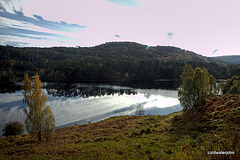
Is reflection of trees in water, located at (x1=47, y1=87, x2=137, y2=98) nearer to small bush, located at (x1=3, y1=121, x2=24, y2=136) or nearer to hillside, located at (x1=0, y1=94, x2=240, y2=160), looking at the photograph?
small bush, located at (x1=3, y1=121, x2=24, y2=136)

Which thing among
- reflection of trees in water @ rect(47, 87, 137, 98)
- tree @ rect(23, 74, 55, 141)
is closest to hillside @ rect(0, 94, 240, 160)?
tree @ rect(23, 74, 55, 141)

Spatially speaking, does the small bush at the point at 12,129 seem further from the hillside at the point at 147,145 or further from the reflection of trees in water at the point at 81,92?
the reflection of trees in water at the point at 81,92

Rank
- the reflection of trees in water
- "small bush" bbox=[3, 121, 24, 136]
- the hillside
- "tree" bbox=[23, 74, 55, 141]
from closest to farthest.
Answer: the hillside → "tree" bbox=[23, 74, 55, 141] → "small bush" bbox=[3, 121, 24, 136] → the reflection of trees in water

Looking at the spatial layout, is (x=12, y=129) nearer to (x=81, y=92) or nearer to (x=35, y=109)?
(x=35, y=109)

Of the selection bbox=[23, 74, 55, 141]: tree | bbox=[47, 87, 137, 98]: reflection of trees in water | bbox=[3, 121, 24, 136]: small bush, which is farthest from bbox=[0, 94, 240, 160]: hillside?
bbox=[47, 87, 137, 98]: reflection of trees in water

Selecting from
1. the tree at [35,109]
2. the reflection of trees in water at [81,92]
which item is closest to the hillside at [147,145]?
the tree at [35,109]

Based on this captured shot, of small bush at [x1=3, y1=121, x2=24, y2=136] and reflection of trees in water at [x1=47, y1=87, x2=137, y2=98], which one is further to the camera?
reflection of trees in water at [x1=47, y1=87, x2=137, y2=98]

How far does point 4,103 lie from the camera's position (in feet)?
225

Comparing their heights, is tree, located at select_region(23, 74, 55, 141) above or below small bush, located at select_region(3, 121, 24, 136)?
above

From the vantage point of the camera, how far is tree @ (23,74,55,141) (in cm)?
2457

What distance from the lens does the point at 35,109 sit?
993 inches

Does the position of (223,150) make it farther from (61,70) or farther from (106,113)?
(61,70)

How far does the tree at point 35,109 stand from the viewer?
80.6 ft

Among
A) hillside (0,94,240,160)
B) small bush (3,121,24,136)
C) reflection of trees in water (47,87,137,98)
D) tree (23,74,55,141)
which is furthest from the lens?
reflection of trees in water (47,87,137,98)
